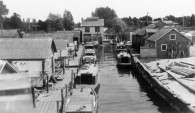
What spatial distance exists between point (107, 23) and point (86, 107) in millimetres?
119016

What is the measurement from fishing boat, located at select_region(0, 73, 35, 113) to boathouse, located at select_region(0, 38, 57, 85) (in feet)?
84.6

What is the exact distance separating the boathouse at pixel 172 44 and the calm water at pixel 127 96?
9.50 metres

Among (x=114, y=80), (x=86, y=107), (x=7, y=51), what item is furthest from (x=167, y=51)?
(x=86, y=107)

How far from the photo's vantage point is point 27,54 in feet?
90.0

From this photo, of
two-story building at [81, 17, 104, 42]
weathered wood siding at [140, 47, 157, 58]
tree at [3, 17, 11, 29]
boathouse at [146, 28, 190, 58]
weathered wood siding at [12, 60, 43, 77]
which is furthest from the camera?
tree at [3, 17, 11, 29]

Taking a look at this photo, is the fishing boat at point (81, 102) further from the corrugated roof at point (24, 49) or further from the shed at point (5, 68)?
the shed at point (5, 68)

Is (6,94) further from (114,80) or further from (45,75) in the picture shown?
(114,80)

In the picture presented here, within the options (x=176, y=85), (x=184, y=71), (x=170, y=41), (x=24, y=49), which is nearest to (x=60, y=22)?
(x=170, y=41)

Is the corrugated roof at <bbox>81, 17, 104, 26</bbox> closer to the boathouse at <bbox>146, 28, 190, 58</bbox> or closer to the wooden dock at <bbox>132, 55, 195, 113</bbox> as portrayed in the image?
the boathouse at <bbox>146, 28, 190, 58</bbox>

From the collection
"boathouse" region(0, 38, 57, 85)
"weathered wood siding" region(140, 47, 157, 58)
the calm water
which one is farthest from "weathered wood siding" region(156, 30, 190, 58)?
"boathouse" region(0, 38, 57, 85)

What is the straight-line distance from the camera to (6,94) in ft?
5.61

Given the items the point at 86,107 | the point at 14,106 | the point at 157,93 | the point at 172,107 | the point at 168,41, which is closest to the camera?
the point at 14,106

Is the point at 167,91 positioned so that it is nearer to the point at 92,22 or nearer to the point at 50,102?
the point at 50,102

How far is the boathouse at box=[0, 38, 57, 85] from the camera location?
89.5 ft
